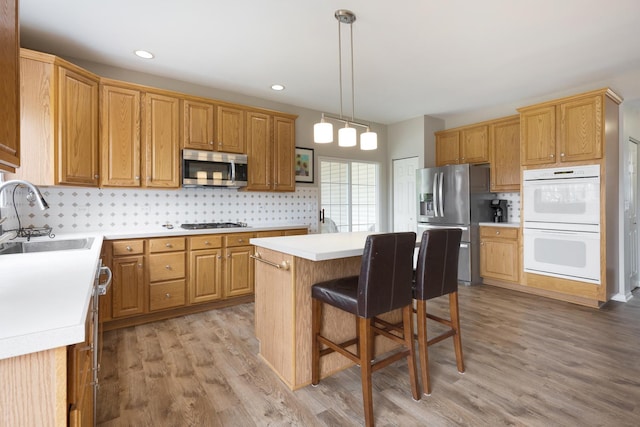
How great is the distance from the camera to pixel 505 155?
174 inches

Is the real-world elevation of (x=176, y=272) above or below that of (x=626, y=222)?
below

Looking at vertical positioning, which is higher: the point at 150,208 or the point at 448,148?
the point at 448,148

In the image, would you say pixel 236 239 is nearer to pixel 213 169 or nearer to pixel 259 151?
pixel 213 169

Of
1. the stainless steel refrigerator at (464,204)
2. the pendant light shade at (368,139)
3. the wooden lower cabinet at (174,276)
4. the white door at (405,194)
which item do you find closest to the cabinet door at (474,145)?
the stainless steel refrigerator at (464,204)

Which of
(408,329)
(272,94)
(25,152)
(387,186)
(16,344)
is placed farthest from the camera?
(387,186)

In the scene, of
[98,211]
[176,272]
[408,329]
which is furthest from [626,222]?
[98,211]

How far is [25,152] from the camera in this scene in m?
2.58

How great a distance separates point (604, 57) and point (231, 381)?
14.4 feet

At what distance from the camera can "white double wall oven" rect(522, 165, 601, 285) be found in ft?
11.5

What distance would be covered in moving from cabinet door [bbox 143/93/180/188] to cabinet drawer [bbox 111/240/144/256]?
2.02ft

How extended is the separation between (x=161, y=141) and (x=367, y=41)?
2.28 metres

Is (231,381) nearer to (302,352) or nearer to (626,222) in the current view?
(302,352)

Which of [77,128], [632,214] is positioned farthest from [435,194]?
[77,128]

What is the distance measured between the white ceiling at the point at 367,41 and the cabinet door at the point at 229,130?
0.35 metres
